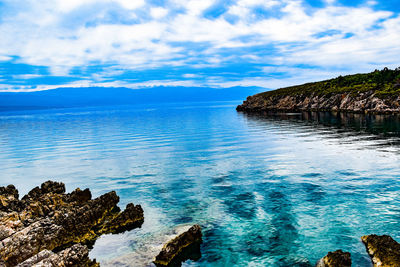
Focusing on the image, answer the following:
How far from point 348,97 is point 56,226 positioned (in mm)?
126895

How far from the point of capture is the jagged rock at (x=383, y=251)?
1296 cm

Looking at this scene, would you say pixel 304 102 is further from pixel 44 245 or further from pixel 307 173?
pixel 44 245

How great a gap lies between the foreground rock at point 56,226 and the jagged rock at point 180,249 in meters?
3.66

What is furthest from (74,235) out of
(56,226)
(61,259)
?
(61,259)

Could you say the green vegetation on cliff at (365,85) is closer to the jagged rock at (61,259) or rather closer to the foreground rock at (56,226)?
the foreground rock at (56,226)

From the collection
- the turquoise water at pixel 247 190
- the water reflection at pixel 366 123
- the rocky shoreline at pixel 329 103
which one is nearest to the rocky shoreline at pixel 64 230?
the turquoise water at pixel 247 190

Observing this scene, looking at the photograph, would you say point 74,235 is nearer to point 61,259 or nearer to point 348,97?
point 61,259

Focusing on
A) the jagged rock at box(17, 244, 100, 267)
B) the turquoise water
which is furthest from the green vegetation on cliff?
the jagged rock at box(17, 244, 100, 267)

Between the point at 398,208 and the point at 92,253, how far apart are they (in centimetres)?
2088

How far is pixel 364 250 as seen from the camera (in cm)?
1515

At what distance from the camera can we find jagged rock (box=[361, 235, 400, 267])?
42.5ft

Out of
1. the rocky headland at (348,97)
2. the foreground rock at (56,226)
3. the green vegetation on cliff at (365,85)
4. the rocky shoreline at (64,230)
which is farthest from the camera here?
the green vegetation on cliff at (365,85)

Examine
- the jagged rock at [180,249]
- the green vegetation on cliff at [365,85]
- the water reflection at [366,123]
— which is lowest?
the jagged rock at [180,249]

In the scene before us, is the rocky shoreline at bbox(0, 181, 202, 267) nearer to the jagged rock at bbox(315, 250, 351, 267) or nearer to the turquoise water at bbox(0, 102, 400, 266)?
the turquoise water at bbox(0, 102, 400, 266)
